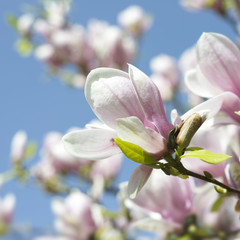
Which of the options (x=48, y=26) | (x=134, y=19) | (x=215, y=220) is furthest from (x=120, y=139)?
(x=134, y=19)

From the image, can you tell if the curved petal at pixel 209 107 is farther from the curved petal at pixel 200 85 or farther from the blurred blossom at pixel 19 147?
the blurred blossom at pixel 19 147

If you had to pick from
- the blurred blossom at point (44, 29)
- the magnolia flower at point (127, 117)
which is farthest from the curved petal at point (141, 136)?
the blurred blossom at point (44, 29)

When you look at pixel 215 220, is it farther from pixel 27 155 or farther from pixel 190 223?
pixel 27 155

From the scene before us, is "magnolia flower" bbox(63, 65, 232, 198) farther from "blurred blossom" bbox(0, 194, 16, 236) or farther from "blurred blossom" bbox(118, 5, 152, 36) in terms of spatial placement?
"blurred blossom" bbox(118, 5, 152, 36)

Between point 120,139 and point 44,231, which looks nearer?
point 120,139

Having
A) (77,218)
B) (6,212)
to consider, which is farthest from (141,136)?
(6,212)

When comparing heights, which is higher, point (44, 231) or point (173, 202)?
point (44, 231)
